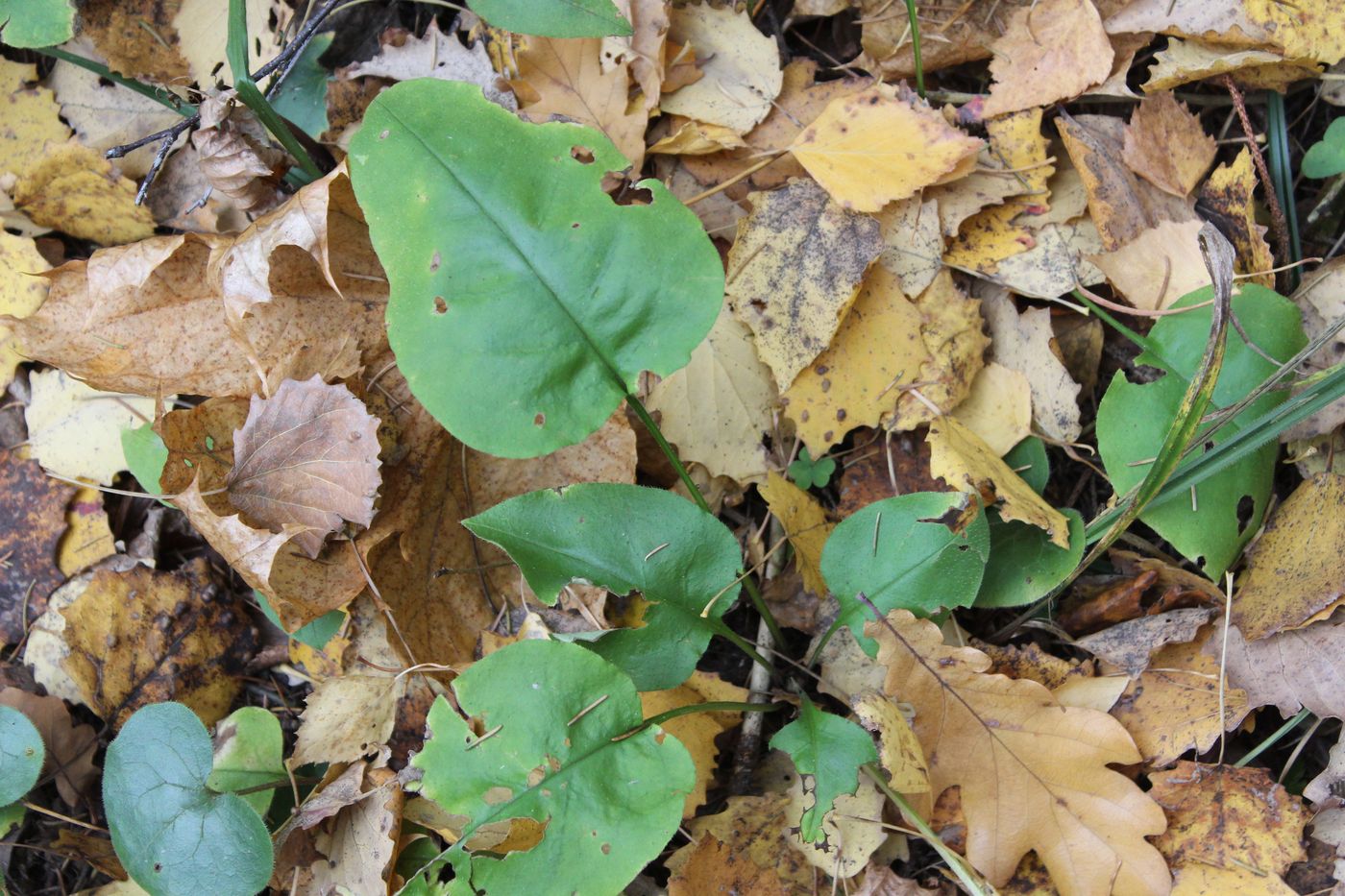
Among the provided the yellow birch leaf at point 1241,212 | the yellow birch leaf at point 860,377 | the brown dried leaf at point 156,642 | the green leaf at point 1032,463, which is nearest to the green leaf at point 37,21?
the brown dried leaf at point 156,642

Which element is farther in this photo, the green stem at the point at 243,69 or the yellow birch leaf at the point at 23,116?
the yellow birch leaf at the point at 23,116

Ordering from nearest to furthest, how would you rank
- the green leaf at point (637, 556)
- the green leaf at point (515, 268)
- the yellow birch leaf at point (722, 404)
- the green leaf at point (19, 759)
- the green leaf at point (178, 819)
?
the green leaf at point (515, 268) → the green leaf at point (637, 556) → the green leaf at point (178, 819) → the green leaf at point (19, 759) → the yellow birch leaf at point (722, 404)

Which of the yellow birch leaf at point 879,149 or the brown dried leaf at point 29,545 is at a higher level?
the yellow birch leaf at point 879,149

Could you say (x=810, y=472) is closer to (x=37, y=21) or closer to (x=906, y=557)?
(x=906, y=557)

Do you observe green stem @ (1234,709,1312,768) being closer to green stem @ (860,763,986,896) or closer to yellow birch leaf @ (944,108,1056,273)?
green stem @ (860,763,986,896)

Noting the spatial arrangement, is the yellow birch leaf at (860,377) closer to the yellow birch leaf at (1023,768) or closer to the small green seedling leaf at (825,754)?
the yellow birch leaf at (1023,768)

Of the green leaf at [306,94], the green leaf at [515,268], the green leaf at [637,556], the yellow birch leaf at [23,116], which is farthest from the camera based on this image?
the yellow birch leaf at [23,116]

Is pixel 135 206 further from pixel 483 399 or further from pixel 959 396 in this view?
pixel 959 396

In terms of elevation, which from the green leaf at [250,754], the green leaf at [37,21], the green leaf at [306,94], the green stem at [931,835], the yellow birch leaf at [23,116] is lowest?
the green leaf at [250,754]
